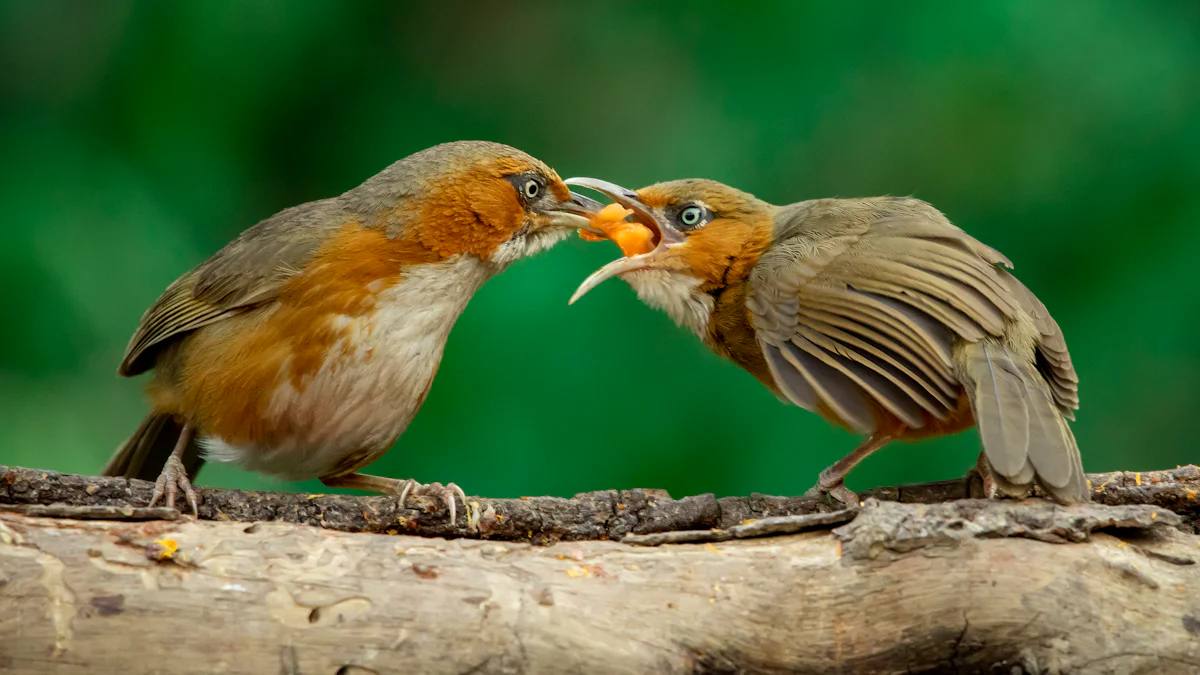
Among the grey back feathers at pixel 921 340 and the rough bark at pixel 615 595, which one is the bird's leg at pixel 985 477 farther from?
the rough bark at pixel 615 595

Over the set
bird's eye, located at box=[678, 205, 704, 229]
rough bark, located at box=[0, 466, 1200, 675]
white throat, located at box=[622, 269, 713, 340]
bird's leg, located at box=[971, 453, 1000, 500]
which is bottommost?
rough bark, located at box=[0, 466, 1200, 675]

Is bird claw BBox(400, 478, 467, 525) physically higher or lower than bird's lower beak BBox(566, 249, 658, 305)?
lower

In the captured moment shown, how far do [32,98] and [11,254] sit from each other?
0.65 metres

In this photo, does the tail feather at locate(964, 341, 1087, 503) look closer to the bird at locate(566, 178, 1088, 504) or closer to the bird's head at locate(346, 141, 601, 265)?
the bird at locate(566, 178, 1088, 504)

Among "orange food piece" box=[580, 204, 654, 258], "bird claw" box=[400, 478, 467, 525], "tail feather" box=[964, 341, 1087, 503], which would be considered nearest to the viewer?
"tail feather" box=[964, 341, 1087, 503]

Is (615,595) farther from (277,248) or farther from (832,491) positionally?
(277,248)

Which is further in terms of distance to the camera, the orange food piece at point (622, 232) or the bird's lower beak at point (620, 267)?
the orange food piece at point (622, 232)

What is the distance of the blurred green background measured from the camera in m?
4.45

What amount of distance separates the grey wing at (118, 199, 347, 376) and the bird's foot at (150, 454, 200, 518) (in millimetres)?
517

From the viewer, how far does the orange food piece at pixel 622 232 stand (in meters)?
3.90

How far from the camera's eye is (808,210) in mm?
3836

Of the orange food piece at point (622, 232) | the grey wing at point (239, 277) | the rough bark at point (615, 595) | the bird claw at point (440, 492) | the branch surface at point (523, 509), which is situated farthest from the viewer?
the orange food piece at point (622, 232)

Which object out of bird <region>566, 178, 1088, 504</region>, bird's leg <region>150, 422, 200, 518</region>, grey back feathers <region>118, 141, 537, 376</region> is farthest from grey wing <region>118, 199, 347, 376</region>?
bird <region>566, 178, 1088, 504</region>

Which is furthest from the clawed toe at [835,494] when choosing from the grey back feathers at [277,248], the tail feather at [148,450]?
the tail feather at [148,450]
